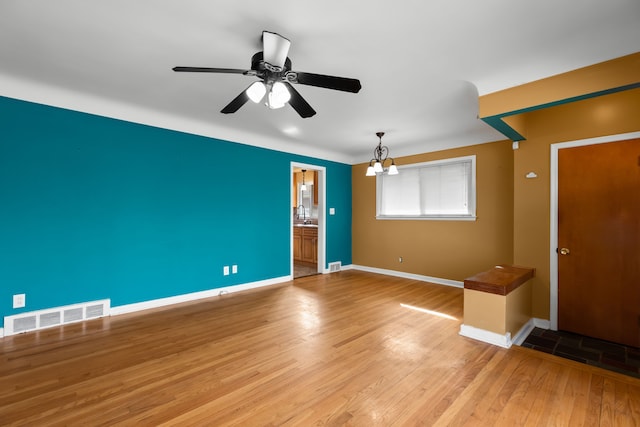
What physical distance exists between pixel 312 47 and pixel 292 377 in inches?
101

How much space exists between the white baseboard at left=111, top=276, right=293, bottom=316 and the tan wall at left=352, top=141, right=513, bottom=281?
2.16 meters

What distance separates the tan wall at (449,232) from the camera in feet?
14.9

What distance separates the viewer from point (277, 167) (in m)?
5.27

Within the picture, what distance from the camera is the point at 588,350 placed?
280cm

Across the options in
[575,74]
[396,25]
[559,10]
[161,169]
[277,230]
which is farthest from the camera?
[277,230]

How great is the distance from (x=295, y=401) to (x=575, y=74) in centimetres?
333

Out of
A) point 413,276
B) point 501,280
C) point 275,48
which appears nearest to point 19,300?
point 275,48

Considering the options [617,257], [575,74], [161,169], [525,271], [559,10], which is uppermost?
[559,10]

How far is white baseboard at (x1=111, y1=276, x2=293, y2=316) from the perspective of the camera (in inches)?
143

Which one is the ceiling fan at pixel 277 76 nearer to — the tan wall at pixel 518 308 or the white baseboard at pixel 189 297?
the tan wall at pixel 518 308

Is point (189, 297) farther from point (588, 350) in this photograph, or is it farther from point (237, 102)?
point (588, 350)

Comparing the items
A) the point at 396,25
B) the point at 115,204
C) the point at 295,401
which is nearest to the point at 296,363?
the point at 295,401

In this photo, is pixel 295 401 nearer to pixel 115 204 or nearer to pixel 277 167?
pixel 115 204

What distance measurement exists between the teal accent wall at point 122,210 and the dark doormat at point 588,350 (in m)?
3.82
